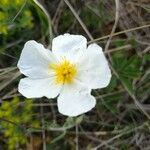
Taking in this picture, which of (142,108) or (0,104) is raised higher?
(0,104)

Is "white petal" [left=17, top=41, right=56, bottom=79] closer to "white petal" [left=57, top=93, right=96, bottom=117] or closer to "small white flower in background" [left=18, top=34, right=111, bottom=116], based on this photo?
"small white flower in background" [left=18, top=34, right=111, bottom=116]

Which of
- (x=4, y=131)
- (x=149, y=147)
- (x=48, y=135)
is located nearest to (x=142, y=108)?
(x=149, y=147)

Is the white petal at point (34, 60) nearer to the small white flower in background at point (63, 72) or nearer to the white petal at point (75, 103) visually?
the small white flower in background at point (63, 72)

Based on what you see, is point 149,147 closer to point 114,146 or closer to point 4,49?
point 114,146

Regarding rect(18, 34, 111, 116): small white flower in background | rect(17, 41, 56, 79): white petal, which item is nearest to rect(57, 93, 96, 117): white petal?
rect(18, 34, 111, 116): small white flower in background

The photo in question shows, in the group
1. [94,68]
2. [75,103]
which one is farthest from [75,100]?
[94,68]

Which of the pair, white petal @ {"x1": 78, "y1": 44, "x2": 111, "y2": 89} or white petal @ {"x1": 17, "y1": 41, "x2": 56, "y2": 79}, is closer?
white petal @ {"x1": 78, "y1": 44, "x2": 111, "y2": 89}

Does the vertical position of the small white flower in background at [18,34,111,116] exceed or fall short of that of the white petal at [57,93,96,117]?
it exceeds it
